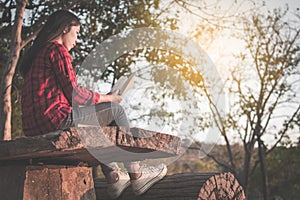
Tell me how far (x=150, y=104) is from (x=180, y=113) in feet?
1.17

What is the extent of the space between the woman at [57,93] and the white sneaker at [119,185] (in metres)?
0.57

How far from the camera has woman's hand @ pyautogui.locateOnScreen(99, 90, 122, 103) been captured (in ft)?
10.5

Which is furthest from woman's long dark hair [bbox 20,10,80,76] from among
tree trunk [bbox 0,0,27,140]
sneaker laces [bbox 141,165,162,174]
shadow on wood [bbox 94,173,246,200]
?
tree trunk [bbox 0,0,27,140]

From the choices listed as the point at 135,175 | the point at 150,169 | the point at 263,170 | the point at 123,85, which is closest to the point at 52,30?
the point at 123,85

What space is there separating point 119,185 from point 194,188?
598 millimetres

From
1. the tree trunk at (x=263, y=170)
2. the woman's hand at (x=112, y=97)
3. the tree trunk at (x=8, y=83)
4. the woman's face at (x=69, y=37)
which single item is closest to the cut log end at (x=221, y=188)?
the woman's hand at (x=112, y=97)

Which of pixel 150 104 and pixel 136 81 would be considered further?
pixel 150 104

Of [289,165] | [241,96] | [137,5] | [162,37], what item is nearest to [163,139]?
[162,37]

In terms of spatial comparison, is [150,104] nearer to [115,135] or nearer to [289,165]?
[115,135]

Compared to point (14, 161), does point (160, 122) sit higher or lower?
higher

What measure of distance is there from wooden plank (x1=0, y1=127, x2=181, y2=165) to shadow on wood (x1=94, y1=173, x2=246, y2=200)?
0.44m

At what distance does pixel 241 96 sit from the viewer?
1282 cm

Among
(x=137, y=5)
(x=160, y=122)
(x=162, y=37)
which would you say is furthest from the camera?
(x=137, y=5)

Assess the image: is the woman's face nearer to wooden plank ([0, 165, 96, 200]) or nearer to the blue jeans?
the blue jeans
